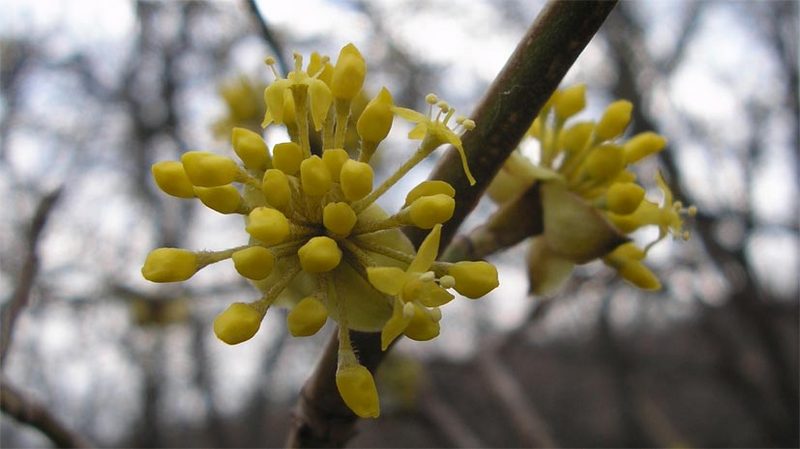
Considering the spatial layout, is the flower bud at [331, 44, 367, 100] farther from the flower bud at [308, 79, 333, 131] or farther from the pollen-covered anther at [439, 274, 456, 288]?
the pollen-covered anther at [439, 274, 456, 288]

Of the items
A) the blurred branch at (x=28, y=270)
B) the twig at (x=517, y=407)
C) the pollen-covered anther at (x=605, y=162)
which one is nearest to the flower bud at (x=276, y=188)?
the pollen-covered anther at (x=605, y=162)

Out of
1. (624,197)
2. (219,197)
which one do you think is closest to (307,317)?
(219,197)

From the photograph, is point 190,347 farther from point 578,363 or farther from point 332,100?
point 578,363

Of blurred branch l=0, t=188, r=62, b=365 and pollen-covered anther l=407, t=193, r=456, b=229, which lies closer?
pollen-covered anther l=407, t=193, r=456, b=229

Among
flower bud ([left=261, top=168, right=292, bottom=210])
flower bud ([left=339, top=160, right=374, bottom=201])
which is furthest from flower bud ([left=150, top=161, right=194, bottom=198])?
flower bud ([left=339, top=160, right=374, bottom=201])

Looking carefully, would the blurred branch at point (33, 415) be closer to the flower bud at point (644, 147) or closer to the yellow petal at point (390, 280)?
the yellow petal at point (390, 280)

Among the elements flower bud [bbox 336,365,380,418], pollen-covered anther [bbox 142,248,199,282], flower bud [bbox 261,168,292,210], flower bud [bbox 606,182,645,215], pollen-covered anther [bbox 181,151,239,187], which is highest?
flower bud [bbox 606,182,645,215]

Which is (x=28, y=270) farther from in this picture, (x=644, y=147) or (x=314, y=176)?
(x=644, y=147)

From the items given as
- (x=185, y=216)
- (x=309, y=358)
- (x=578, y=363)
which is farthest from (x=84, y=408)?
(x=578, y=363)
